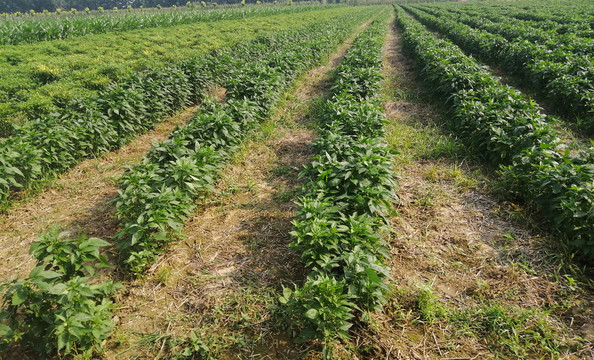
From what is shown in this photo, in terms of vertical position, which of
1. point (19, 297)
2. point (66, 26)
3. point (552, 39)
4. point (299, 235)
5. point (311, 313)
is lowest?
point (311, 313)

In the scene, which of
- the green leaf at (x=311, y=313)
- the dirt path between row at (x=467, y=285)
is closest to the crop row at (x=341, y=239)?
the green leaf at (x=311, y=313)

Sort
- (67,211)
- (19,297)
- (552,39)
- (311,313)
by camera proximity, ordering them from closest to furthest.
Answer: (19,297) → (311,313) → (67,211) → (552,39)

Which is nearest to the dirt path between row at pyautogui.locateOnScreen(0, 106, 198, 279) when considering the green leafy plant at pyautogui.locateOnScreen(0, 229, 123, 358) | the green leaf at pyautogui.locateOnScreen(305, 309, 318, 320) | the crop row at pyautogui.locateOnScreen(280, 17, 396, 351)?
the green leafy plant at pyautogui.locateOnScreen(0, 229, 123, 358)

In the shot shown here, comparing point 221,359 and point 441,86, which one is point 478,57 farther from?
point 221,359

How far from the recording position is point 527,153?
4.52 meters

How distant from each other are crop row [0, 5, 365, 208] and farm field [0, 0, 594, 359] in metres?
0.05

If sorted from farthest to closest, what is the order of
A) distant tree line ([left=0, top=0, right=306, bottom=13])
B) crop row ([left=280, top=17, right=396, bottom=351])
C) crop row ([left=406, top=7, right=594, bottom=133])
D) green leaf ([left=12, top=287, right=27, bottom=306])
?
distant tree line ([left=0, top=0, right=306, bottom=13])
crop row ([left=406, top=7, right=594, bottom=133])
crop row ([left=280, top=17, right=396, bottom=351])
green leaf ([left=12, top=287, right=27, bottom=306])

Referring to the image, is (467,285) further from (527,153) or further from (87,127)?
(87,127)

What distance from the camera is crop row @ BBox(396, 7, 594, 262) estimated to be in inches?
141

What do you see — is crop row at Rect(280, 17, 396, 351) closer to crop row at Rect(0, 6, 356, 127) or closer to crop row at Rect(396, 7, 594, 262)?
crop row at Rect(396, 7, 594, 262)

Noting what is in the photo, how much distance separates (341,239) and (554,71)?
8.93m

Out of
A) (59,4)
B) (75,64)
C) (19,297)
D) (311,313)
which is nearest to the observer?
(19,297)

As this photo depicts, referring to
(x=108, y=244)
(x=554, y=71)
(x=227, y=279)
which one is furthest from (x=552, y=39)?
(x=108, y=244)

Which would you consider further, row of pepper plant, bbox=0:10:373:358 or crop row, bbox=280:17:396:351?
crop row, bbox=280:17:396:351
